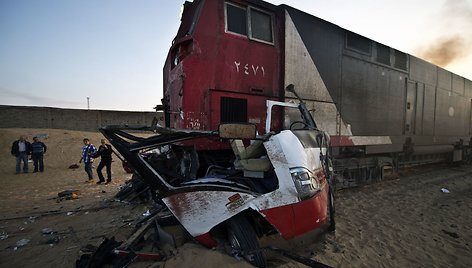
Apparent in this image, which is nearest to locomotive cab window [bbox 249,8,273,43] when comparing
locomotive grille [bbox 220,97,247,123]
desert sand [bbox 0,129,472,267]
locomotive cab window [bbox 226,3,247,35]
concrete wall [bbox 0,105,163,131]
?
locomotive cab window [bbox 226,3,247,35]

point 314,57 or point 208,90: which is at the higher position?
point 314,57

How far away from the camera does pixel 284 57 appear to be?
521 cm

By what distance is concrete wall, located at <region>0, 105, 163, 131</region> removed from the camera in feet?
76.7

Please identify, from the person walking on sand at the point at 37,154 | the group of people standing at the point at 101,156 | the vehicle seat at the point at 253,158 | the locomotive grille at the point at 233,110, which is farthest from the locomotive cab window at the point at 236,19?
the person walking on sand at the point at 37,154

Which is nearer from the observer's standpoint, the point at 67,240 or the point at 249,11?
the point at 67,240

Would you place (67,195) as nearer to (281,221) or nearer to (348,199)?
(281,221)

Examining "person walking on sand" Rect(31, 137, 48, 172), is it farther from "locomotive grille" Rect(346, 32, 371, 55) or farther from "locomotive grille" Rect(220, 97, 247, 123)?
"locomotive grille" Rect(346, 32, 371, 55)

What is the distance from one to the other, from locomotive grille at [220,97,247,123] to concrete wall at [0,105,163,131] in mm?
19177

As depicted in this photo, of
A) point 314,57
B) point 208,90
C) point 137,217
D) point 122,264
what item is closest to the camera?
point 122,264

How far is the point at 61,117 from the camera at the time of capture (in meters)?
24.9

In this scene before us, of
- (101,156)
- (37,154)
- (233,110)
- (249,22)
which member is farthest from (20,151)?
(249,22)

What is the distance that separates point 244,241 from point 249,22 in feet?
12.9

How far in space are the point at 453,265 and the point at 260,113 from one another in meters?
3.55

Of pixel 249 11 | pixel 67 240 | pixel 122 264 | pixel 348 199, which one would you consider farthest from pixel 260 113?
pixel 67 240
